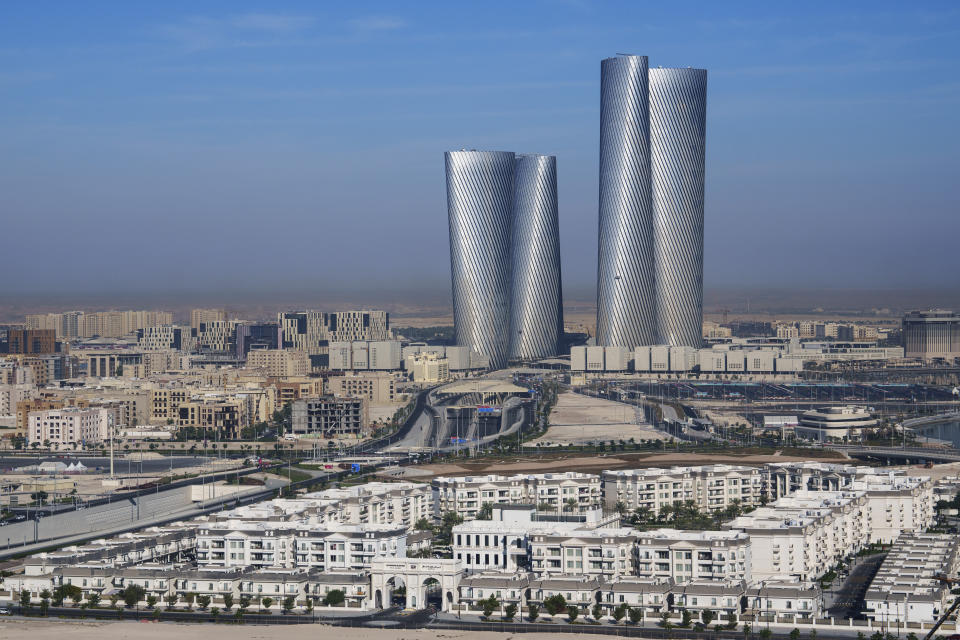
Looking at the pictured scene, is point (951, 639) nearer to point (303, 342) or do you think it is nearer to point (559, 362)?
point (559, 362)

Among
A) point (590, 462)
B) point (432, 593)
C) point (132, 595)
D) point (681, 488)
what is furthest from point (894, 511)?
point (132, 595)

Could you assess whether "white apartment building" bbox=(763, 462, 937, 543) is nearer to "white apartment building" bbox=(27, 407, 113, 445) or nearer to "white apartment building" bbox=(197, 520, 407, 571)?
"white apartment building" bbox=(197, 520, 407, 571)

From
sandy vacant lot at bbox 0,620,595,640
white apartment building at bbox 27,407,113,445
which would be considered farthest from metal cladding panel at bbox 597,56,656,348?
sandy vacant lot at bbox 0,620,595,640

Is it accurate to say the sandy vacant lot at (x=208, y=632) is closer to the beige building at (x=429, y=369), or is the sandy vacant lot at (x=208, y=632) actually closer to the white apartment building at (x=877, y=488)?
the white apartment building at (x=877, y=488)

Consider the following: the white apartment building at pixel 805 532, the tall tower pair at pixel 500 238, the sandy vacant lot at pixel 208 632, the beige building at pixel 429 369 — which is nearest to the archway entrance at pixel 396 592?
the sandy vacant lot at pixel 208 632

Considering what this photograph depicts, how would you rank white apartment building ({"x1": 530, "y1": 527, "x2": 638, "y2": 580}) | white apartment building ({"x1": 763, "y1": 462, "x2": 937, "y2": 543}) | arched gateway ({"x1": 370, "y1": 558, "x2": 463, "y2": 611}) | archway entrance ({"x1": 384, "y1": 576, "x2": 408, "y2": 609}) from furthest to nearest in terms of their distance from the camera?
1. white apartment building ({"x1": 763, "y1": 462, "x2": 937, "y2": 543})
2. white apartment building ({"x1": 530, "y1": 527, "x2": 638, "y2": 580})
3. archway entrance ({"x1": 384, "y1": 576, "x2": 408, "y2": 609})
4. arched gateway ({"x1": 370, "y1": 558, "x2": 463, "y2": 611})

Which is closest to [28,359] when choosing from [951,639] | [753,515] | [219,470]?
[219,470]
